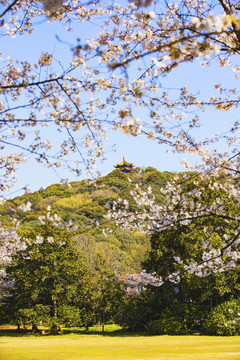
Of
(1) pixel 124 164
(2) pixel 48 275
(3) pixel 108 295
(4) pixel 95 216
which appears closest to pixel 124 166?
(1) pixel 124 164

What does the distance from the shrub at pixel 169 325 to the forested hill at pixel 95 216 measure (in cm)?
533

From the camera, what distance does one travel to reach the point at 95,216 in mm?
60156

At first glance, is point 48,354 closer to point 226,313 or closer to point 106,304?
point 226,313

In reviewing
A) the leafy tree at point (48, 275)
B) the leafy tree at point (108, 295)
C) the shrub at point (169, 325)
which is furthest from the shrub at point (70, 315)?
the shrub at point (169, 325)

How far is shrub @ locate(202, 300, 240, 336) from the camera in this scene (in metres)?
15.5

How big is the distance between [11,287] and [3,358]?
10.9 meters

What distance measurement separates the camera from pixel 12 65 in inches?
218

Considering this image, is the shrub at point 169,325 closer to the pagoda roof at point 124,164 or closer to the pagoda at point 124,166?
the pagoda at point 124,166

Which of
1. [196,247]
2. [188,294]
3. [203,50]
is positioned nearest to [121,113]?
[203,50]

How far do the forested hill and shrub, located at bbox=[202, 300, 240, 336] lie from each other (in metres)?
7.49

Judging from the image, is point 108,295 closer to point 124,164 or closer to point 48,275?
point 48,275

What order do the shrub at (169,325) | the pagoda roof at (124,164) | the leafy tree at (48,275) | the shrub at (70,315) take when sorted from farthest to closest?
the pagoda roof at (124,164) < the leafy tree at (48,275) < the shrub at (70,315) < the shrub at (169,325)

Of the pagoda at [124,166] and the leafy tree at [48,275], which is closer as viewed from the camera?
the leafy tree at [48,275]

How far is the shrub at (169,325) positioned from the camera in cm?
1673
